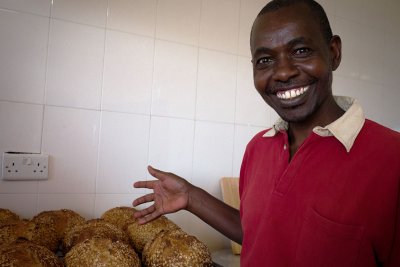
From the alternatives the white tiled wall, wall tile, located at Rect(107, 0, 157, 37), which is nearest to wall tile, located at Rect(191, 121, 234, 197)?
the white tiled wall

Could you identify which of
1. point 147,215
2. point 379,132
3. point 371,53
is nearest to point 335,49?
point 379,132

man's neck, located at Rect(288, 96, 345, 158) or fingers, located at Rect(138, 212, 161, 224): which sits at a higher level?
man's neck, located at Rect(288, 96, 345, 158)

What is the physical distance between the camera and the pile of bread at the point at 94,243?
2.67ft

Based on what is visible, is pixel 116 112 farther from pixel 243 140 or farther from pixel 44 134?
pixel 243 140

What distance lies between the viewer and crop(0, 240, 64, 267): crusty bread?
29.1 inches

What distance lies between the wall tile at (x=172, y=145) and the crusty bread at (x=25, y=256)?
2.38 ft

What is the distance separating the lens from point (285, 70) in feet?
2.43

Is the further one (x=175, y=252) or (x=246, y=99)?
(x=246, y=99)

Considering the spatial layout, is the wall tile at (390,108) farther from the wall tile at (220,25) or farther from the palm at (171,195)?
the palm at (171,195)

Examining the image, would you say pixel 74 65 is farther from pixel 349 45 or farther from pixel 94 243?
pixel 349 45

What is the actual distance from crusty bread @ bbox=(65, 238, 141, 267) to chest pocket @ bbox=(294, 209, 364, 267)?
45cm

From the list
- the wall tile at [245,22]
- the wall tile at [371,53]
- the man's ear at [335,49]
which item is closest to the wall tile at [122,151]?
the wall tile at [245,22]

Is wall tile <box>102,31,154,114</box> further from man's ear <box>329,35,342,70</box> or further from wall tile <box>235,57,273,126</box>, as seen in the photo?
man's ear <box>329,35,342,70</box>

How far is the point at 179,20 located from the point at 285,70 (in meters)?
1.00
